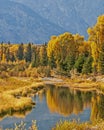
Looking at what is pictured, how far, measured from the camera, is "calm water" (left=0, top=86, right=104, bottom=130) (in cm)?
4569

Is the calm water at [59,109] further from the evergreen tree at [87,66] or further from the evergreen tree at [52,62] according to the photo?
the evergreen tree at [52,62]

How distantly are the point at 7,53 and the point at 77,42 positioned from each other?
160ft

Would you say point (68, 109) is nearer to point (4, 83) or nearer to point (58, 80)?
point (4, 83)

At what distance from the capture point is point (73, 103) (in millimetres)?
62625

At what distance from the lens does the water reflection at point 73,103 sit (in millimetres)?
53791

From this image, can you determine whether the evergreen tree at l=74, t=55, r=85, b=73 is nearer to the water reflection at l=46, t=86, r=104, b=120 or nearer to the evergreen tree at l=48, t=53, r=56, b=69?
the evergreen tree at l=48, t=53, r=56, b=69

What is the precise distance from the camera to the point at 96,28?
325ft

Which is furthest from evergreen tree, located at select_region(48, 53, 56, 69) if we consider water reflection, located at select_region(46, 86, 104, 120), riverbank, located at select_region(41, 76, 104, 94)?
water reflection, located at select_region(46, 86, 104, 120)

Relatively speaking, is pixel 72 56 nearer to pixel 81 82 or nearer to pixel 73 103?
pixel 81 82

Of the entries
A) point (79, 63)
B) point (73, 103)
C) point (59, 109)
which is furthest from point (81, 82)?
point (59, 109)

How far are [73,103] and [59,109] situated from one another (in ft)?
19.7

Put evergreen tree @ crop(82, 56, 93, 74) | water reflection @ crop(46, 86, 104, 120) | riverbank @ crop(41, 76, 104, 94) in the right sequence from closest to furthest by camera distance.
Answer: water reflection @ crop(46, 86, 104, 120), riverbank @ crop(41, 76, 104, 94), evergreen tree @ crop(82, 56, 93, 74)

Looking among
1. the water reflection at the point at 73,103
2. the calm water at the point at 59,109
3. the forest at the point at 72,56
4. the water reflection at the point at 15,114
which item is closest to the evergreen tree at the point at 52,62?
the forest at the point at 72,56

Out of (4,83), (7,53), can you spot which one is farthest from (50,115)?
(7,53)
